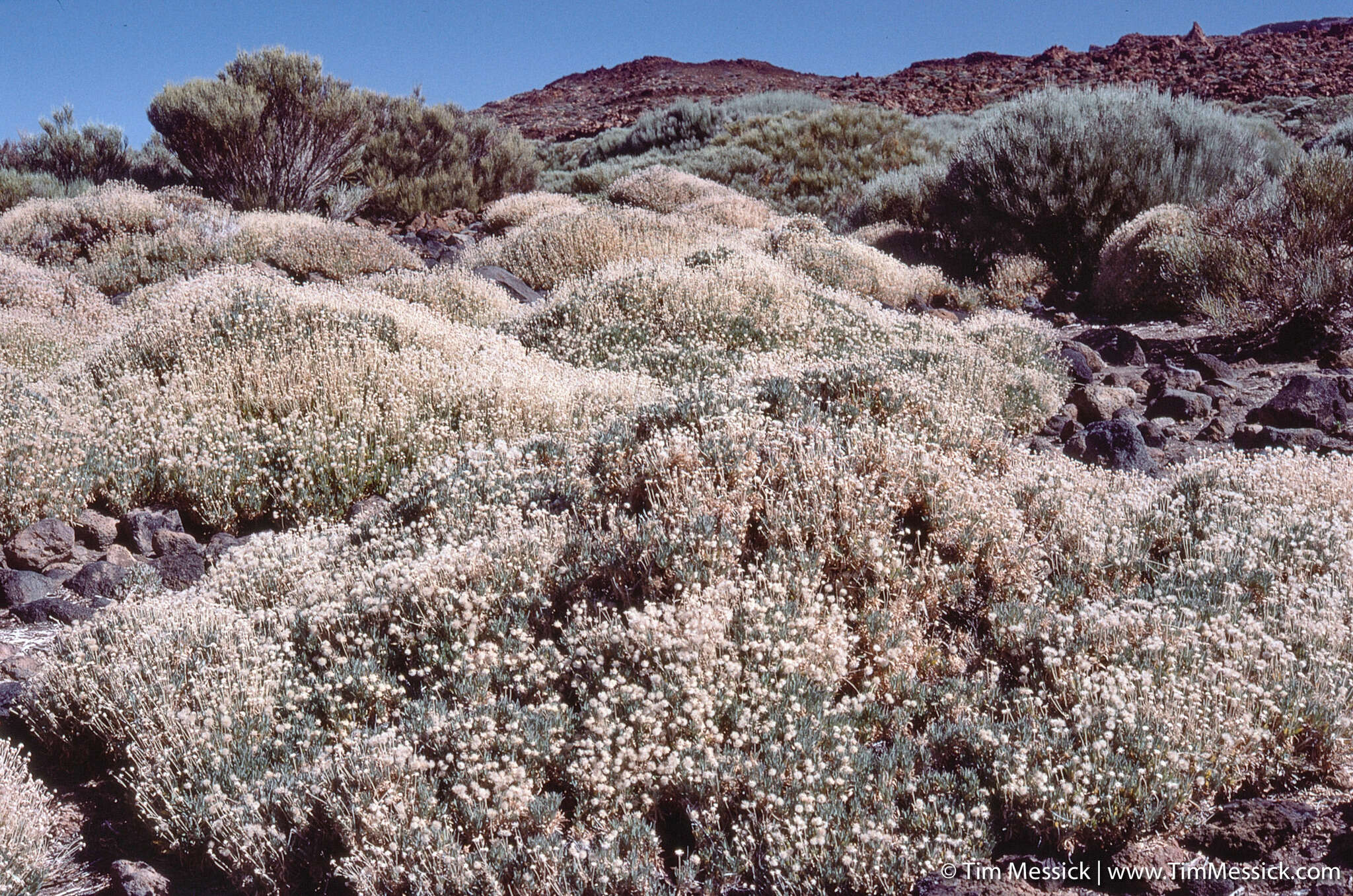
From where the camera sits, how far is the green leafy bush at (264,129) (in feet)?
51.3

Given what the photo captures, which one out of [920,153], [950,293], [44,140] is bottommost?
[950,293]

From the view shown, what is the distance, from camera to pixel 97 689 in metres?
3.54

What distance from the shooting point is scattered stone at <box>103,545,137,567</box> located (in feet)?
17.1

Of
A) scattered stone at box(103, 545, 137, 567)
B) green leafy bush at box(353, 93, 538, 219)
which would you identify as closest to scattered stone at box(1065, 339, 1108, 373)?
scattered stone at box(103, 545, 137, 567)

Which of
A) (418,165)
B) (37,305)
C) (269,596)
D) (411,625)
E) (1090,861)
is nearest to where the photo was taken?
(1090,861)

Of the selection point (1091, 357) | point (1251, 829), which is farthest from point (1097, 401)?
point (1251, 829)

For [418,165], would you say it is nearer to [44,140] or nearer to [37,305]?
[44,140]

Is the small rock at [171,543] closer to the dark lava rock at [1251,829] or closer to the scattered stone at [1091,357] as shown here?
the dark lava rock at [1251,829]

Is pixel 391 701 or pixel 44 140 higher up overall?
pixel 44 140

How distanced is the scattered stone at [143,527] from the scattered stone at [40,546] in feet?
0.95

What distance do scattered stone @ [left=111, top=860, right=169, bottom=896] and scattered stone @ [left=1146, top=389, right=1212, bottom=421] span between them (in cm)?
722

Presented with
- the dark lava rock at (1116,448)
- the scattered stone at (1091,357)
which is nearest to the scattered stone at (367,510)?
the dark lava rock at (1116,448)

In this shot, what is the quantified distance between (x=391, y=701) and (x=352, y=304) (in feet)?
17.9

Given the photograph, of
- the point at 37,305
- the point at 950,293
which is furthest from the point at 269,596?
the point at 950,293
